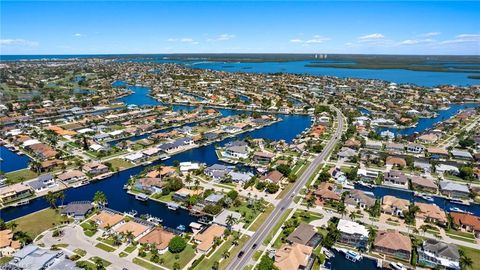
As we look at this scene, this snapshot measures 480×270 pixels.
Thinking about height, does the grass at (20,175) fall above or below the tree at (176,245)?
below

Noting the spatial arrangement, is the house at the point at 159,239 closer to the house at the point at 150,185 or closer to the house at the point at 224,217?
the house at the point at 224,217

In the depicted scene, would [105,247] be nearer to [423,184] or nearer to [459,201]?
[423,184]

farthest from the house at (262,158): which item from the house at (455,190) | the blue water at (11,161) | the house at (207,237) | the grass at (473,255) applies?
the blue water at (11,161)

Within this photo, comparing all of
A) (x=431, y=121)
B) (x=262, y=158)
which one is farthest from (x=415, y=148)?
(x=431, y=121)

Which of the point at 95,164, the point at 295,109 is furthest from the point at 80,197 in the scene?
the point at 295,109

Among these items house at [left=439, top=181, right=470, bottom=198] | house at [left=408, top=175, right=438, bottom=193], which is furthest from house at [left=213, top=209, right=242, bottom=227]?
house at [left=439, top=181, right=470, bottom=198]

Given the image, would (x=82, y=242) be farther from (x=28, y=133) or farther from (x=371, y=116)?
(x=371, y=116)

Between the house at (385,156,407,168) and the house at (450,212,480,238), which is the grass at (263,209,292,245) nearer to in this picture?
the house at (450,212,480,238)
